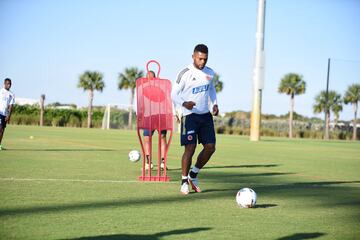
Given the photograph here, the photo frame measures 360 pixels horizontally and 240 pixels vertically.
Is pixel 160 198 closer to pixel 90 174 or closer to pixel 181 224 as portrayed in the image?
pixel 181 224

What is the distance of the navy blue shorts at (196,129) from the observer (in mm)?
9562

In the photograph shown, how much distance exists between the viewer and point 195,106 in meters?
9.59

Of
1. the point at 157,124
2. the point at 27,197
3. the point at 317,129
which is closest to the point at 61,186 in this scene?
the point at 27,197

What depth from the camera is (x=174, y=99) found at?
948 centimetres

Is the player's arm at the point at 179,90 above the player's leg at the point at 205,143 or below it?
above

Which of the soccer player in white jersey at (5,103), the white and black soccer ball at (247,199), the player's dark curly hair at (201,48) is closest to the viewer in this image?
the white and black soccer ball at (247,199)

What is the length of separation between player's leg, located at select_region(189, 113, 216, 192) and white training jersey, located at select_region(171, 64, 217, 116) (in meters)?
0.17

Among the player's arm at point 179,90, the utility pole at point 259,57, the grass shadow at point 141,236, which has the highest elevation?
the utility pole at point 259,57

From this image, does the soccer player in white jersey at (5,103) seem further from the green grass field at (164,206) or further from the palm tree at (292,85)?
the palm tree at (292,85)

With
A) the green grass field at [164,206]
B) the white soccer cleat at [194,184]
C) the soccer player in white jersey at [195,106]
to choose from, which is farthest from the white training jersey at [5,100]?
the white soccer cleat at [194,184]

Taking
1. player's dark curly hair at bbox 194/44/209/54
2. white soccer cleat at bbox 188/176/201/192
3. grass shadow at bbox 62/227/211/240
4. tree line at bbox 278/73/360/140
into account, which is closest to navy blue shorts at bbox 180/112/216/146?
white soccer cleat at bbox 188/176/201/192

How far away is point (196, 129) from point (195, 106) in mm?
347

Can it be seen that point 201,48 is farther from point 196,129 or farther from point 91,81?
point 91,81

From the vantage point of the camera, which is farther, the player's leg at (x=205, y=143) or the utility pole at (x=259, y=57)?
the utility pole at (x=259, y=57)
